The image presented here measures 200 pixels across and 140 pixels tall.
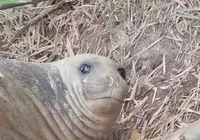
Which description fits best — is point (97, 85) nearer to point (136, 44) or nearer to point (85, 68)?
point (85, 68)

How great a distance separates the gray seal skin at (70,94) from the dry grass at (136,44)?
0.92 ft

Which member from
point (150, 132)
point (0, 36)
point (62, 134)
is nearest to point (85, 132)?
point (62, 134)

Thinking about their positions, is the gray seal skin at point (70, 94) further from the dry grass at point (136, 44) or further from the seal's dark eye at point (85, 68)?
the dry grass at point (136, 44)

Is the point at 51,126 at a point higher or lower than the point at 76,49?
lower

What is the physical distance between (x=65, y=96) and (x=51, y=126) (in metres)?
0.10

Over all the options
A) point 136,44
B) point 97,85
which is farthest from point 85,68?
point 136,44

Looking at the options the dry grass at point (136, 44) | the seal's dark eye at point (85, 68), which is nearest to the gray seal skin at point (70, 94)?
the seal's dark eye at point (85, 68)

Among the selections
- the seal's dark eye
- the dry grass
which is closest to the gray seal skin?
the seal's dark eye

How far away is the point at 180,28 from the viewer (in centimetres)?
235

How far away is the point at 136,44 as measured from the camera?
239cm

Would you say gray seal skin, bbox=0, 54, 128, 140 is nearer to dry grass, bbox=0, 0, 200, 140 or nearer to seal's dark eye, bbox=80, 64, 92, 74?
seal's dark eye, bbox=80, 64, 92, 74

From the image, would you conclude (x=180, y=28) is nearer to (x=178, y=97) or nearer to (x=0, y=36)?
(x=178, y=97)

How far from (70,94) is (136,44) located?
619mm

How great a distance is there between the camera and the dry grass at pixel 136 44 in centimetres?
213
